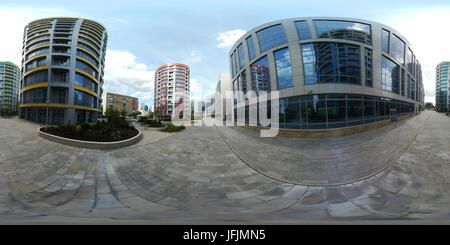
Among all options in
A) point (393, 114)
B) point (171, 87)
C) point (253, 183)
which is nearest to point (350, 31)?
point (393, 114)

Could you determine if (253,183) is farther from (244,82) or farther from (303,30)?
(244,82)

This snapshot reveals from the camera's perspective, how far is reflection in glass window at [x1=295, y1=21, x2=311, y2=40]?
467 cm

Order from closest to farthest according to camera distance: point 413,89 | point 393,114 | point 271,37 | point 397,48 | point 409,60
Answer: point 397,48
point 393,114
point 409,60
point 413,89
point 271,37

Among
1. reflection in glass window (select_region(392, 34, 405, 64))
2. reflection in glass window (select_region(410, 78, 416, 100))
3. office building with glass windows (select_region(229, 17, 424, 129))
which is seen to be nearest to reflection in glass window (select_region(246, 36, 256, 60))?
office building with glass windows (select_region(229, 17, 424, 129))

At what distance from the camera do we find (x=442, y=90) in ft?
68.2

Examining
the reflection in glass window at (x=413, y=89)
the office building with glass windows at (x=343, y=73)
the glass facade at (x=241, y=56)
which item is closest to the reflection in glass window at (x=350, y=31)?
the office building with glass windows at (x=343, y=73)

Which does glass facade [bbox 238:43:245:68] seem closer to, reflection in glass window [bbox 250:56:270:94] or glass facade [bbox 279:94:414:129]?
reflection in glass window [bbox 250:56:270:94]

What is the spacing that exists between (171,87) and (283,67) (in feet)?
157

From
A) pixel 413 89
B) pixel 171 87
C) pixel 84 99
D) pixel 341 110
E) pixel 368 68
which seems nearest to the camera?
pixel 368 68

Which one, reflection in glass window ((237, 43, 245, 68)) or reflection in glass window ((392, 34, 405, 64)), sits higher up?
reflection in glass window ((237, 43, 245, 68))

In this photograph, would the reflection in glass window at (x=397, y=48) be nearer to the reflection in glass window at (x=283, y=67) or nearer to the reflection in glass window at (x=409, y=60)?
the reflection in glass window at (x=409, y=60)

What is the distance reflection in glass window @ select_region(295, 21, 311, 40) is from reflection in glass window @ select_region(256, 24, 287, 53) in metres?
0.78

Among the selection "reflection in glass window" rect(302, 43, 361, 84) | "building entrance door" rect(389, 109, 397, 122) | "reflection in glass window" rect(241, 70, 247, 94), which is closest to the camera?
"reflection in glass window" rect(302, 43, 361, 84)
